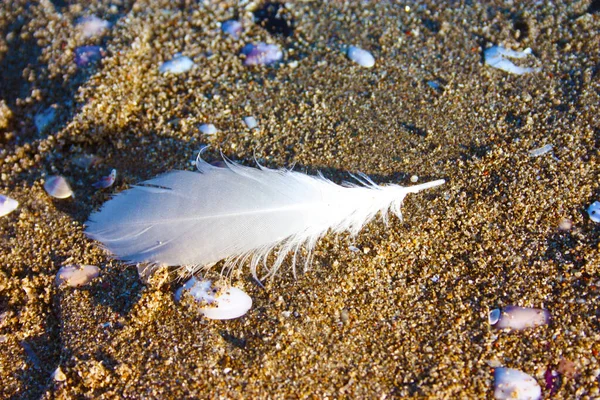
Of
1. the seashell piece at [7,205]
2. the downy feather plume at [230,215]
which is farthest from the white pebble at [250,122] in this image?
the seashell piece at [7,205]

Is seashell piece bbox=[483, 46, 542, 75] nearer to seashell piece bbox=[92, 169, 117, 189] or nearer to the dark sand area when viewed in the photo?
the dark sand area

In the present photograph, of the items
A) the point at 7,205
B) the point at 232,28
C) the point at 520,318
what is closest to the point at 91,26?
the point at 232,28

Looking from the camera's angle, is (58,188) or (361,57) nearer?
(58,188)

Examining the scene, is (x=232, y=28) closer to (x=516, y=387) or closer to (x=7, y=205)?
(x=7, y=205)

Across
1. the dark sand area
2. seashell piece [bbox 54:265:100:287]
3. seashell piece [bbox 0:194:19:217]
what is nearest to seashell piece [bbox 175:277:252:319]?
the dark sand area

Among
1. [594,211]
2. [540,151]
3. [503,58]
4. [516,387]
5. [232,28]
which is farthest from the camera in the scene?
[232,28]

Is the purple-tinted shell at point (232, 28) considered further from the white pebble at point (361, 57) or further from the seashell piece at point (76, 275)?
the seashell piece at point (76, 275)
